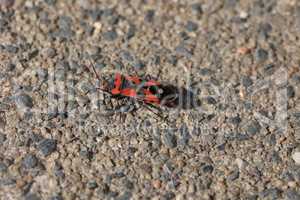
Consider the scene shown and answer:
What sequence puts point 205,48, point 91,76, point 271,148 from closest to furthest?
point 271,148 → point 91,76 → point 205,48

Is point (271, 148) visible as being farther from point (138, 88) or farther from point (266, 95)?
point (138, 88)

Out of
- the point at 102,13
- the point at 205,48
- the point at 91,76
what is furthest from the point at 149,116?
the point at 102,13

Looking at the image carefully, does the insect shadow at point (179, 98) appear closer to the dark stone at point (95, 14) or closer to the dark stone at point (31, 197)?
the dark stone at point (95, 14)

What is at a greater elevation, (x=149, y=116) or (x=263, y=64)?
(x=263, y=64)

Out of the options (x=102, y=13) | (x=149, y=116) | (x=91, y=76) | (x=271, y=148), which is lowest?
(x=271, y=148)

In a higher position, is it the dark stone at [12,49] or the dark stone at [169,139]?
the dark stone at [12,49]

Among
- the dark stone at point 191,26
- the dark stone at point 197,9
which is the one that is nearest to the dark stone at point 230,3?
the dark stone at point 197,9
